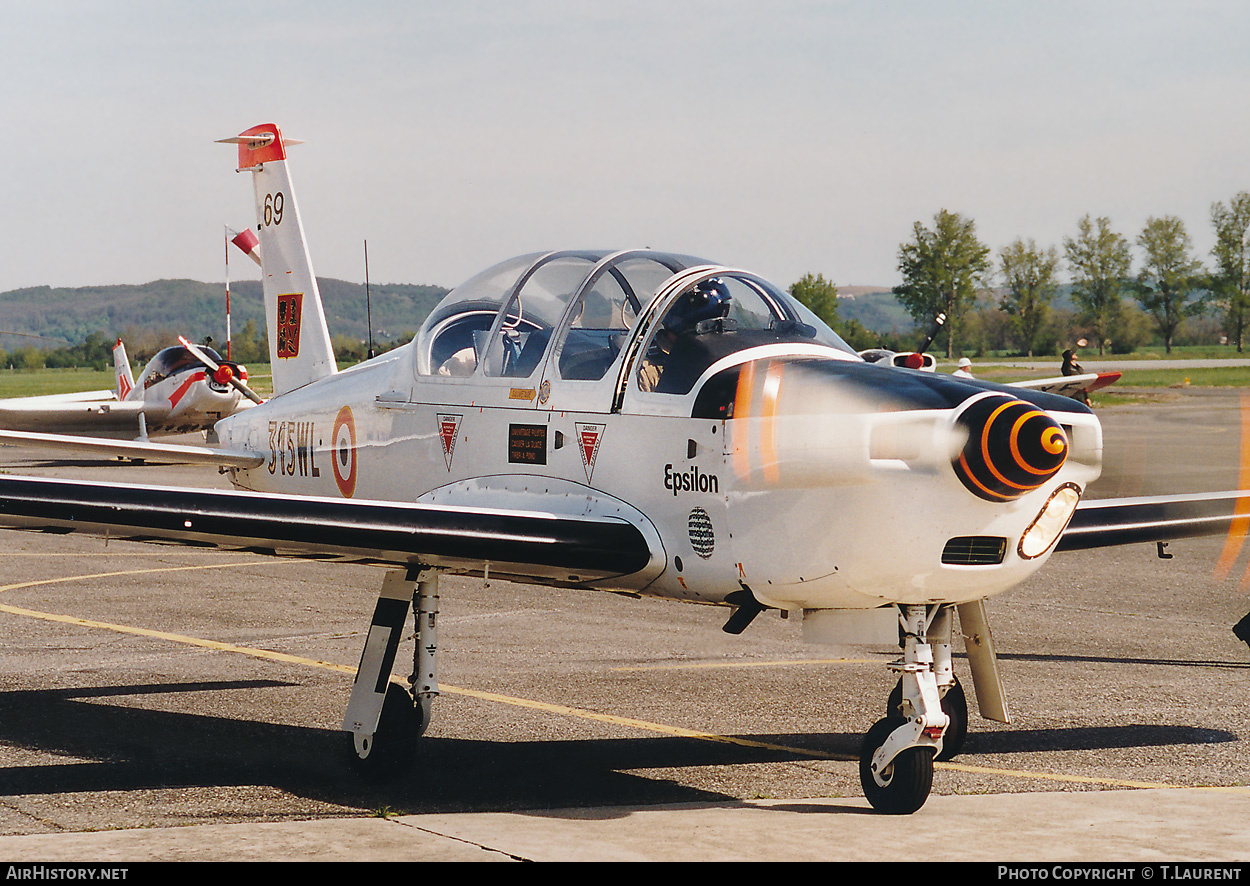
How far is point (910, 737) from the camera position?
6070 millimetres

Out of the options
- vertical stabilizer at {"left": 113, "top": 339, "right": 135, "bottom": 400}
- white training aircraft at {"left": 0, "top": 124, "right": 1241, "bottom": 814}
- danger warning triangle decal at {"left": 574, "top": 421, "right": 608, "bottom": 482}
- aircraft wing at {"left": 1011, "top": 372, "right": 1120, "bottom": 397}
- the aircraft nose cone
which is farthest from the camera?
vertical stabilizer at {"left": 113, "top": 339, "right": 135, "bottom": 400}

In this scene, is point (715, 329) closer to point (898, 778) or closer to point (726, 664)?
point (898, 778)

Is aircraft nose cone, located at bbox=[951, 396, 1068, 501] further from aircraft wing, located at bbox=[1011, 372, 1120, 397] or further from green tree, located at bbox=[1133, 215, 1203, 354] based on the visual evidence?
green tree, located at bbox=[1133, 215, 1203, 354]

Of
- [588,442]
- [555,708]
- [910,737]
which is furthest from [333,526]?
[555,708]

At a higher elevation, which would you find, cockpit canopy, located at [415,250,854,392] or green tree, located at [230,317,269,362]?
cockpit canopy, located at [415,250,854,392]

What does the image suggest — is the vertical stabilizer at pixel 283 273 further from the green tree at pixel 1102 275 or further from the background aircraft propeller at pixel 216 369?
the green tree at pixel 1102 275

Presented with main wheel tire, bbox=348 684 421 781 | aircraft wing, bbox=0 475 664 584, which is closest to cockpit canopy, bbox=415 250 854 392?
aircraft wing, bbox=0 475 664 584

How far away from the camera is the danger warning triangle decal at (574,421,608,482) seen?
22.6ft

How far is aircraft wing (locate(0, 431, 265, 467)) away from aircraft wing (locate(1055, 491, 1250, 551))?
598 cm

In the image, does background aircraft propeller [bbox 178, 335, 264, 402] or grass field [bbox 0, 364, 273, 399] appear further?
grass field [bbox 0, 364, 273, 399]

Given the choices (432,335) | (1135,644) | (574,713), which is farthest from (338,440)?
(1135,644)

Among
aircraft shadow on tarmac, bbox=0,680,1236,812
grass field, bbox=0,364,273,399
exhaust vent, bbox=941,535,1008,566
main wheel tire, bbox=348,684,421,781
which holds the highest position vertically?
exhaust vent, bbox=941,535,1008,566

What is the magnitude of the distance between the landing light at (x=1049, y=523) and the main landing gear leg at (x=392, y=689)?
11.4ft

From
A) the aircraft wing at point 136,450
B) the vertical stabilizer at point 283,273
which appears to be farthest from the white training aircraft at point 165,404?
the aircraft wing at point 136,450
